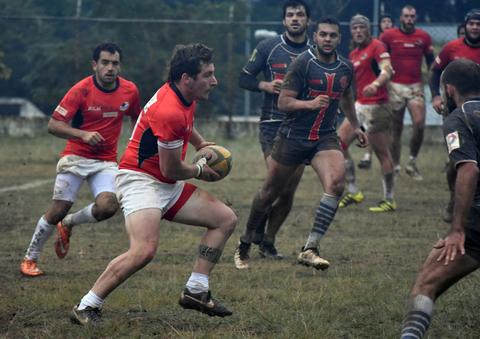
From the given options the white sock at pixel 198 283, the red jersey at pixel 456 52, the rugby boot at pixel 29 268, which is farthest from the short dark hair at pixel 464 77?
the red jersey at pixel 456 52

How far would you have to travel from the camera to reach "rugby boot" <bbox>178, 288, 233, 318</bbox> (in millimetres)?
6836

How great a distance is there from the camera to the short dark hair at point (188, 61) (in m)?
6.79

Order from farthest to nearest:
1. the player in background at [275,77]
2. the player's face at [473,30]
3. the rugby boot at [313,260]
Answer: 1. the player's face at [473,30]
2. the player in background at [275,77]
3. the rugby boot at [313,260]

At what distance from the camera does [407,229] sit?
37.8ft

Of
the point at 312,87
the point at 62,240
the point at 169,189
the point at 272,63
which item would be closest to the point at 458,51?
the point at 272,63

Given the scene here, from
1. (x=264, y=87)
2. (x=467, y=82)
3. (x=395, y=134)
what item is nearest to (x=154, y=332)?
(x=467, y=82)

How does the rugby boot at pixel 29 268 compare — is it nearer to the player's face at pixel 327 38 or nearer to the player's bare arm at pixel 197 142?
the player's bare arm at pixel 197 142

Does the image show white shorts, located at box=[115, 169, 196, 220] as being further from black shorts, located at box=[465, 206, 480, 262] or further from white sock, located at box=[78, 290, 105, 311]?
black shorts, located at box=[465, 206, 480, 262]

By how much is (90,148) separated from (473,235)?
4.42 metres

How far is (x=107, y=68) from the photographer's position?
9352 millimetres

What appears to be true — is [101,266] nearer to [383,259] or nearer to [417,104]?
[383,259]

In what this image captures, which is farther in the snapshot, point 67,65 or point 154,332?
point 67,65

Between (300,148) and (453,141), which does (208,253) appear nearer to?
(453,141)

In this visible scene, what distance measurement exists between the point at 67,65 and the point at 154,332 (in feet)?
56.2
